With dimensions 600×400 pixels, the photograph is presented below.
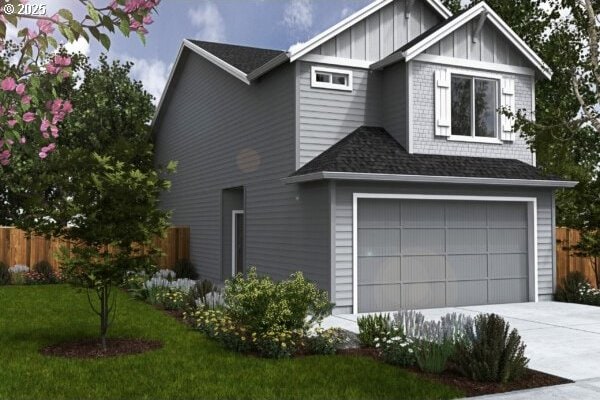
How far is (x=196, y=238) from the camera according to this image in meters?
21.2

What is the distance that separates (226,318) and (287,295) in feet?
3.76

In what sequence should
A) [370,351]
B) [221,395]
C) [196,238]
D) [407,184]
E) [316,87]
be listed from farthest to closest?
[196,238] → [316,87] → [407,184] → [370,351] → [221,395]

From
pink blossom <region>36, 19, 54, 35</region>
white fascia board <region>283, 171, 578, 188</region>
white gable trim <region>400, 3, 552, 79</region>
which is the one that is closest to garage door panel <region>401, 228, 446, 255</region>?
white fascia board <region>283, 171, 578, 188</region>

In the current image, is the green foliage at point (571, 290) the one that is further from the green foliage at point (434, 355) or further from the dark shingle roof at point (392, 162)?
the green foliage at point (434, 355)

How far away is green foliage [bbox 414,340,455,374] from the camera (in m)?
8.00

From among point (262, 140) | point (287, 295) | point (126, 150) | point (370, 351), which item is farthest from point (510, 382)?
point (262, 140)

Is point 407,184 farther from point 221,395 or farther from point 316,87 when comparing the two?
point 221,395

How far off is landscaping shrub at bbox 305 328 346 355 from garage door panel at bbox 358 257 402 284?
4.06 meters

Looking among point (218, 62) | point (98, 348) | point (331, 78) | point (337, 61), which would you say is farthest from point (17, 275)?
point (337, 61)

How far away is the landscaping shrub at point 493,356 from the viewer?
754 cm

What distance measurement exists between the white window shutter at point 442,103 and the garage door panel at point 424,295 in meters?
3.74

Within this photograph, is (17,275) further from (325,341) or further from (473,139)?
(473,139)

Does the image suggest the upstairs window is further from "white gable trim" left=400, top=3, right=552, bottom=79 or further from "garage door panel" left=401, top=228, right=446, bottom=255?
"garage door panel" left=401, top=228, right=446, bottom=255

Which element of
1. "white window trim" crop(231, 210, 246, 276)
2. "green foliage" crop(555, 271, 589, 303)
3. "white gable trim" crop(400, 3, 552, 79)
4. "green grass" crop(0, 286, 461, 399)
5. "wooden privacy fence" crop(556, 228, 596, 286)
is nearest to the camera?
"green grass" crop(0, 286, 461, 399)
